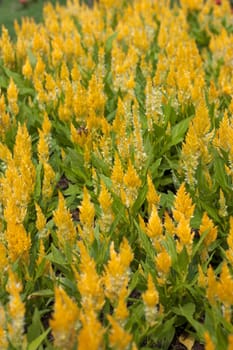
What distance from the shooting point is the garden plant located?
281 centimetres

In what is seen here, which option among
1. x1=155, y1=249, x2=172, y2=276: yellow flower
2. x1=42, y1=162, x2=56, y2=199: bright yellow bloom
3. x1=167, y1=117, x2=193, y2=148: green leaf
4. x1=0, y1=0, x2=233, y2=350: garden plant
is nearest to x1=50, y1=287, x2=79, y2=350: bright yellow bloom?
x1=0, y1=0, x2=233, y2=350: garden plant

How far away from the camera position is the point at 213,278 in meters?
2.83

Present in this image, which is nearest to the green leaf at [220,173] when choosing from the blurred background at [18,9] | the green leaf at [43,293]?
the green leaf at [43,293]

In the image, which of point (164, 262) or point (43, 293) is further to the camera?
point (43, 293)

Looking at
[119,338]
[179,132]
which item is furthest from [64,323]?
[179,132]

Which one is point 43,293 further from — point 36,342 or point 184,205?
point 184,205

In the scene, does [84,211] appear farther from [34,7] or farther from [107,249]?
[34,7]

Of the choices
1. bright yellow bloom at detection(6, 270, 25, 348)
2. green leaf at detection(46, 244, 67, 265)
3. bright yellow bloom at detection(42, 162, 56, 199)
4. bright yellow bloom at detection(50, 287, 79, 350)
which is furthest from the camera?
bright yellow bloom at detection(42, 162, 56, 199)

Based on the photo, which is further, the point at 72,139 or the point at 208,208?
the point at 72,139

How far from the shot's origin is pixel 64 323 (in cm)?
245

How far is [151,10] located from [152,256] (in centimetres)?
507

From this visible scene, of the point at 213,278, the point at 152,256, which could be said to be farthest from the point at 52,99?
the point at 213,278

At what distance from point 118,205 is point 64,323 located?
1312 millimetres

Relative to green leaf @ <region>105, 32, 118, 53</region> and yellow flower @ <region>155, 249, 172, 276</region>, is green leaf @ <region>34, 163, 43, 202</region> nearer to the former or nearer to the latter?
yellow flower @ <region>155, 249, 172, 276</region>
